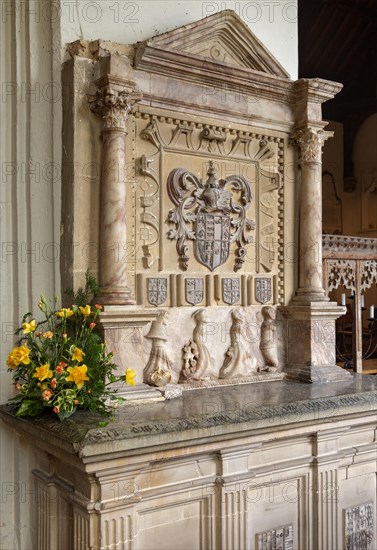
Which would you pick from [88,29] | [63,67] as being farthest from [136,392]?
[88,29]

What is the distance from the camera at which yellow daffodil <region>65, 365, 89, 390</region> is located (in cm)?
299

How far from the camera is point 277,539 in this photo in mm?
3623

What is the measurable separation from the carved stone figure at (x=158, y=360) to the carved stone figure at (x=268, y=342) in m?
0.80

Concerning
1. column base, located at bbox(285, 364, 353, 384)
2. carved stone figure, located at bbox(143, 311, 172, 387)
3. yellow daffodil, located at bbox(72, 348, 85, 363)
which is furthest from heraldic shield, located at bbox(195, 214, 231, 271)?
yellow daffodil, located at bbox(72, 348, 85, 363)

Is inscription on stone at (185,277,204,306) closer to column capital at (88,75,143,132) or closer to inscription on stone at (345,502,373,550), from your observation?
column capital at (88,75,143,132)

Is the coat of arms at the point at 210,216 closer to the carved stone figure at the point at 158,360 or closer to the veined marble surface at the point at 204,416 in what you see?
the carved stone figure at the point at 158,360

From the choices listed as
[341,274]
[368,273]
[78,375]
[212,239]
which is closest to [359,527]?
[341,274]

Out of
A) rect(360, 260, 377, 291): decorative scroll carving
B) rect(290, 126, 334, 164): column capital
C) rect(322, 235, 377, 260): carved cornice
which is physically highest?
rect(290, 126, 334, 164): column capital

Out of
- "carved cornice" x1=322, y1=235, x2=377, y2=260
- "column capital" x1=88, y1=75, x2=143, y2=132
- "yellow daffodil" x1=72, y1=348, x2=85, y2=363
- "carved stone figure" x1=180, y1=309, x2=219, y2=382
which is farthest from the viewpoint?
"carved cornice" x1=322, y1=235, x2=377, y2=260

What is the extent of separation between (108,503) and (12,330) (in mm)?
1149

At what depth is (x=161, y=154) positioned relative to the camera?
379cm

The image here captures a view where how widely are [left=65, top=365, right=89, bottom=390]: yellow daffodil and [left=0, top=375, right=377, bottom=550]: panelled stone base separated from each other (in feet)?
0.59

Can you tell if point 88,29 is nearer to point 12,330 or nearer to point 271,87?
point 271,87

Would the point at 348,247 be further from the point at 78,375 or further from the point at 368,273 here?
the point at 78,375
